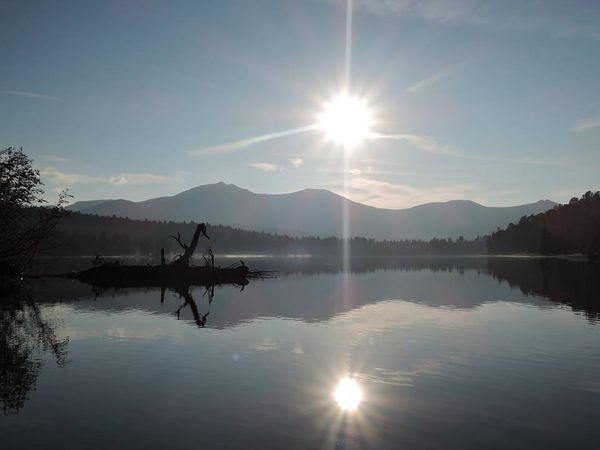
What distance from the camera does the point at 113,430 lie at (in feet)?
47.5

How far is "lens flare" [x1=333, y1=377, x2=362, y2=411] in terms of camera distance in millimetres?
17062

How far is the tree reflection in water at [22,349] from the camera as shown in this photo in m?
18.5

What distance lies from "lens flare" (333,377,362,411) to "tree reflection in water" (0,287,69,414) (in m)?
11.1

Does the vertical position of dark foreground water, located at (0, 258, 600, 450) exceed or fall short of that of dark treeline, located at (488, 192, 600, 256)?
it falls short

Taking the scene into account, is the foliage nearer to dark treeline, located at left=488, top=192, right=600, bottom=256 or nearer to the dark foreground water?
the dark foreground water

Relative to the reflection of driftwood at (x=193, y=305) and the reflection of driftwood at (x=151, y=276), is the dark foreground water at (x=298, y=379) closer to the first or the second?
the reflection of driftwood at (x=193, y=305)

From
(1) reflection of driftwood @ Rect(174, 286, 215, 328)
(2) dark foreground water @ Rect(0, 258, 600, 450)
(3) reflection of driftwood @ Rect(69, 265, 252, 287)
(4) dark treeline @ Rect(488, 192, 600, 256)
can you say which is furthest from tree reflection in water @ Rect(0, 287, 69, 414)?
(4) dark treeline @ Rect(488, 192, 600, 256)

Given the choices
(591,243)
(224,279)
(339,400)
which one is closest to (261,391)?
(339,400)

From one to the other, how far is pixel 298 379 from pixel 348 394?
9.48 ft

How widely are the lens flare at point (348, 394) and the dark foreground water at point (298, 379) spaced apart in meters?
0.14

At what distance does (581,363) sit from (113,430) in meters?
21.3

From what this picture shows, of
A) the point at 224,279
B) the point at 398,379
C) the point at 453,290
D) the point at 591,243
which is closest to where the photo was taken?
the point at 398,379

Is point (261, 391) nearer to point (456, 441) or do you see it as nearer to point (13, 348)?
point (456, 441)

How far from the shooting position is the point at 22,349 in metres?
26.2
